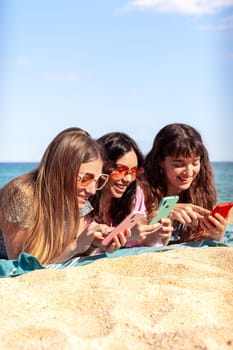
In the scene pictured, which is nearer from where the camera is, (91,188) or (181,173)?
(91,188)

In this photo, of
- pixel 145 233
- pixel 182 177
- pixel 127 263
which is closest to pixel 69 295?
pixel 127 263

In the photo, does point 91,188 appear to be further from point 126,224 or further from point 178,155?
point 178,155

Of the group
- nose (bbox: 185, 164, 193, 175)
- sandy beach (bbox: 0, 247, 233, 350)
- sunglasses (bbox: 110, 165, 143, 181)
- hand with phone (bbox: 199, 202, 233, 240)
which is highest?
sunglasses (bbox: 110, 165, 143, 181)

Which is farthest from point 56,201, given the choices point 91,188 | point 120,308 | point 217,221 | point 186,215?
point 120,308

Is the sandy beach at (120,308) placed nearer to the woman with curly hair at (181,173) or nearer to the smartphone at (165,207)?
the smartphone at (165,207)

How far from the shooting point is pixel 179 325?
2129 mm

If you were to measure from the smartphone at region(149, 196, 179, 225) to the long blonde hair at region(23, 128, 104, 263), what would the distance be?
51cm

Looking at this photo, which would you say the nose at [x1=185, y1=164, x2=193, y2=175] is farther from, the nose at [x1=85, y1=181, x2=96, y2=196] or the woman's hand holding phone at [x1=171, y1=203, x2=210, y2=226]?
the nose at [x1=85, y1=181, x2=96, y2=196]

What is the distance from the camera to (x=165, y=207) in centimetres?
367

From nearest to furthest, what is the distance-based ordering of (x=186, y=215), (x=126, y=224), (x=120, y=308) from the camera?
1. (x=120, y=308)
2. (x=126, y=224)
3. (x=186, y=215)

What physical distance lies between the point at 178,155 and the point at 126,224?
1051mm

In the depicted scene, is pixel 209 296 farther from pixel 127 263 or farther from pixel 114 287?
pixel 127 263

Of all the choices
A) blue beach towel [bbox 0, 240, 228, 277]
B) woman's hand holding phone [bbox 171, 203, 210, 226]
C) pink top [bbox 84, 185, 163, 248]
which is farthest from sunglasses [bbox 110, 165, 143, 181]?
blue beach towel [bbox 0, 240, 228, 277]

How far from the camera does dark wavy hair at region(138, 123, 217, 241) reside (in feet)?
14.2
